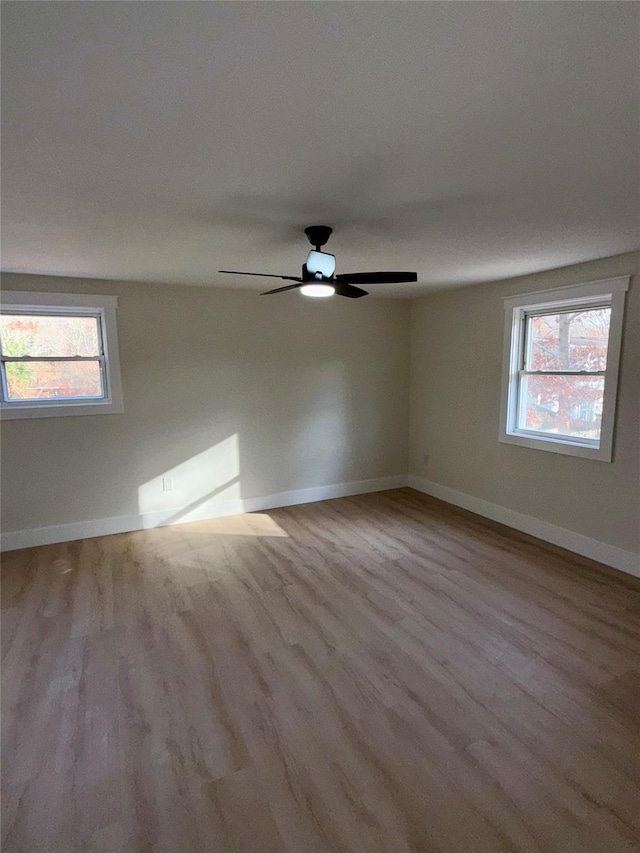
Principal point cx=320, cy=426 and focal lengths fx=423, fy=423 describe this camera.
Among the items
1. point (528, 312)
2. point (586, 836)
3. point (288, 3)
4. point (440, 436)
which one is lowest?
point (586, 836)

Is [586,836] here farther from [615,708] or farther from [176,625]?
[176,625]

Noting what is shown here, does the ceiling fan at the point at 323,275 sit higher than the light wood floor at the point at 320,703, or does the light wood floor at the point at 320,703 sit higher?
the ceiling fan at the point at 323,275

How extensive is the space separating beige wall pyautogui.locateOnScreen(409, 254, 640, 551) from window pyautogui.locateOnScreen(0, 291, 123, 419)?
3413mm

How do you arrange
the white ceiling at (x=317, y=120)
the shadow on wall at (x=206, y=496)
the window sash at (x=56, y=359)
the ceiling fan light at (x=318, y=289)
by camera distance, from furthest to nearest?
1. the shadow on wall at (x=206, y=496)
2. the window sash at (x=56, y=359)
3. the ceiling fan light at (x=318, y=289)
4. the white ceiling at (x=317, y=120)

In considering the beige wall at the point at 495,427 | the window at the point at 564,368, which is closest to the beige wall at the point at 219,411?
the beige wall at the point at 495,427

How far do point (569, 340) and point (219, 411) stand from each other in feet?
10.9

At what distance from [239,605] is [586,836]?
2.03 metres

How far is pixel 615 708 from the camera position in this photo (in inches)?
77.7

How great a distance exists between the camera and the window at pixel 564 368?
3268mm

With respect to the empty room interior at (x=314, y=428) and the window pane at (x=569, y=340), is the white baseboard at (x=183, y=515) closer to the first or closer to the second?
the empty room interior at (x=314, y=428)

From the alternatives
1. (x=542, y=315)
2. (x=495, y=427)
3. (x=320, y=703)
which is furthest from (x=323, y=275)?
(x=495, y=427)

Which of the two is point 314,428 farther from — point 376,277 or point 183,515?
point 376,277

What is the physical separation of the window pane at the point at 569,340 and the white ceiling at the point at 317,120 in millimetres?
1022

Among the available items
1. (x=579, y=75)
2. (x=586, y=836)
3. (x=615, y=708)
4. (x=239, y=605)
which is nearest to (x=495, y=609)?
(x=615, y=708)
